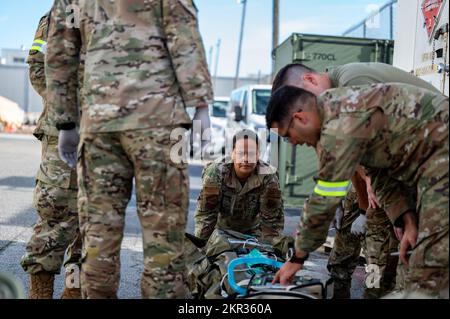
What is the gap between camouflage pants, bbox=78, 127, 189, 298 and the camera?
8.24ft

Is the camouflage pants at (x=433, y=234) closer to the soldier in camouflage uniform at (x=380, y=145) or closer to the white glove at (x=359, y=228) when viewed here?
the soldier in camouflage uniform at (x=380, y=145)

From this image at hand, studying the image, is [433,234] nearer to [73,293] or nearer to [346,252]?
[346,252]

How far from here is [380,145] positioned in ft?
8.45

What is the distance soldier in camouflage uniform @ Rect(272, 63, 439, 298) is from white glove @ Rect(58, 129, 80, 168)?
1209mm

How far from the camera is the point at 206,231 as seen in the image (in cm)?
429

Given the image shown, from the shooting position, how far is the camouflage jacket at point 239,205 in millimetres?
4297

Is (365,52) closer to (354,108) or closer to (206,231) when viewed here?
(206,231)

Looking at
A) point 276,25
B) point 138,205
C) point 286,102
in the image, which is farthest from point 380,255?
point 276,25

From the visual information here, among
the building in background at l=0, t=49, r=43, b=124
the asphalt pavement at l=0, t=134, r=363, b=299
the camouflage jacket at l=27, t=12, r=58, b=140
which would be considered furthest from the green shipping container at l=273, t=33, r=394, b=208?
the building in background at l=0, t=49, r=43, b=124

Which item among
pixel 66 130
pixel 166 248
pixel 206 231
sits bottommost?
pixel 206 231

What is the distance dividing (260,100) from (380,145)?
9.51 meters
